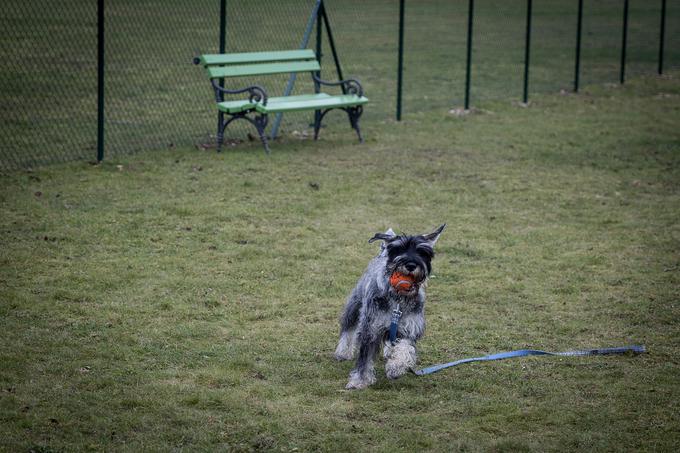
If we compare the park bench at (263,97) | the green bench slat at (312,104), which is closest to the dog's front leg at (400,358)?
the park bench at (263,97)

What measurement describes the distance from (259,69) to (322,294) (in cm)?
721

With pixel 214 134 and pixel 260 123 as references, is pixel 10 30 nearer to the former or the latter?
pixel 214 134

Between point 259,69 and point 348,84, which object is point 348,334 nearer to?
point 259,69

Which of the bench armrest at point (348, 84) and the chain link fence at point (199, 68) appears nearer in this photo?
the bench armrest at point (348, 84)

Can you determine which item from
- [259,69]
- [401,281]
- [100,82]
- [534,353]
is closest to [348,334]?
[401,281]

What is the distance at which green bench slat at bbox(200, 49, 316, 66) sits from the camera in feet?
49.0

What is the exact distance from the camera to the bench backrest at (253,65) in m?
14.9

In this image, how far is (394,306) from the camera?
689 cm

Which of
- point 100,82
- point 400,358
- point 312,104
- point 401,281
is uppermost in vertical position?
point 100,82

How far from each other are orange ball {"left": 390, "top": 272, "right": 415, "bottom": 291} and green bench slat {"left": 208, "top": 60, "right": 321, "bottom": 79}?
8923mm

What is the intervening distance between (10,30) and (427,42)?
13098 millimetres

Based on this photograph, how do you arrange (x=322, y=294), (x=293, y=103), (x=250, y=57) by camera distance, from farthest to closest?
(x=250, y=57) < (x=293, y=103) < (x=322, y=294)

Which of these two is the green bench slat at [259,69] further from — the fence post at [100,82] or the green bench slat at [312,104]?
the fence post at [100,82]

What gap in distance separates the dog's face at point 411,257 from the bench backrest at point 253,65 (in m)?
8.83
